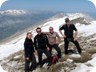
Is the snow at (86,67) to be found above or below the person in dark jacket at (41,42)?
below

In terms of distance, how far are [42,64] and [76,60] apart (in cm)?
312

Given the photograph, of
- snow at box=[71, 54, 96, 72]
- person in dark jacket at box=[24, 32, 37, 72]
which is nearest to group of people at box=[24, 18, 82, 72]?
person in dark jacket at box=[24, 32, 37, 72]

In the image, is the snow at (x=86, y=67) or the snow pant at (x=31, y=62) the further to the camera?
the snow pant at (x=31, y=62)

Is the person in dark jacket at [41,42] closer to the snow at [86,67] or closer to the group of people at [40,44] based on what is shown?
the group of people at [40,44]

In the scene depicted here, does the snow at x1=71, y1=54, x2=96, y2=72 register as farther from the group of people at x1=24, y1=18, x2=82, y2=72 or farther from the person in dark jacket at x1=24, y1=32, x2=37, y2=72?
the person in dark jacket at x1=24, y1=32, x2=37, y2=72

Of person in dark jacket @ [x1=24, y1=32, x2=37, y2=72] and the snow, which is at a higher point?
person in dark jacket @ [x1=24, y1=32, x2=37, y2=72]

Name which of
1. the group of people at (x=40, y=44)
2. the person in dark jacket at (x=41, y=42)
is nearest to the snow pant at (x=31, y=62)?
the group of people at (x=40, y=44)

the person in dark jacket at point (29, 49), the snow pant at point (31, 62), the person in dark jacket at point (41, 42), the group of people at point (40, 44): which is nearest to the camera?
the person in dark jacket at point (29, 49)

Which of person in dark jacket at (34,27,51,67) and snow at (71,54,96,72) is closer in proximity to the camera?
snow at (71,54,96,72)

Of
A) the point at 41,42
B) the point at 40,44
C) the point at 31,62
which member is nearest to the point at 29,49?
the point at 40,44

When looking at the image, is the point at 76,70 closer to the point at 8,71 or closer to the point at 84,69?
the point at 84,69

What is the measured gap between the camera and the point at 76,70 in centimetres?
2597

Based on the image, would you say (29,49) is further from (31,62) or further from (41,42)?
(31,62)

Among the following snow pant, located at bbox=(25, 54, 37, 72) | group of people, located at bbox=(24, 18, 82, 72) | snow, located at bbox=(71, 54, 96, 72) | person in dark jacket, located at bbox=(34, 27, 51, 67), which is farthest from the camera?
snow pant, located at bbox=(25, 54, 37, 72)
